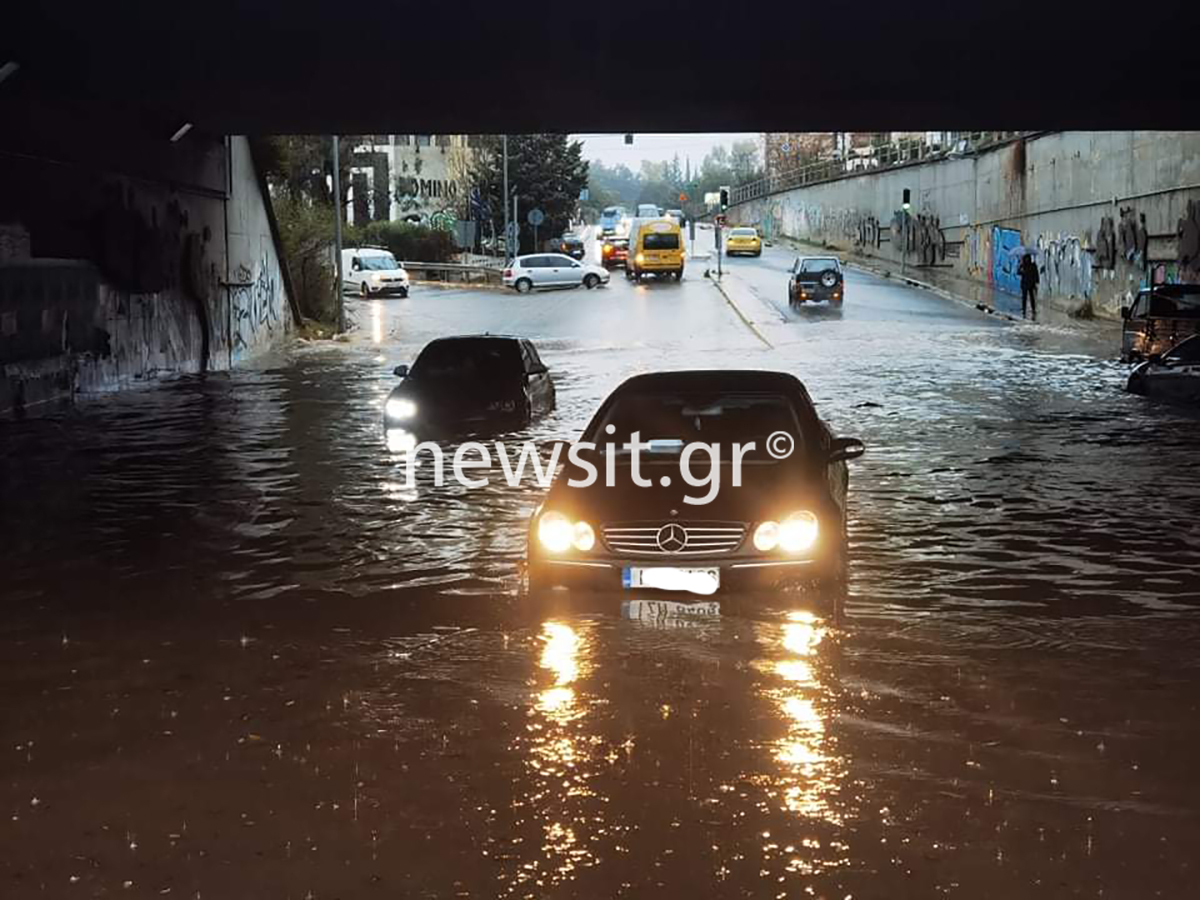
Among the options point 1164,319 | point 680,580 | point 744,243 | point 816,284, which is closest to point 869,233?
point 744,243

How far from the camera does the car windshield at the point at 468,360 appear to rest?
19.8 metres

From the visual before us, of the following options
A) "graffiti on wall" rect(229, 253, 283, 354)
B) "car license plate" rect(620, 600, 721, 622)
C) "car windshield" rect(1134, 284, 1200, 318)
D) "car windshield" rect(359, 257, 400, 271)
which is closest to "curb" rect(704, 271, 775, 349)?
"car windshield" rect(1134, 284, 1200, 318)

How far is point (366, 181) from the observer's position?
3883 inches

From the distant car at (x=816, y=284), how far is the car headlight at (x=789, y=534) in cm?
4352

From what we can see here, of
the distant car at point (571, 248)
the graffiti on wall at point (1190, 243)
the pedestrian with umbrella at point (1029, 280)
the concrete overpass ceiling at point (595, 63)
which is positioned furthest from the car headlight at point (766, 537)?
the distant car at point (571, 248)

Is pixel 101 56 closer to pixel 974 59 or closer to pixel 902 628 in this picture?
pixel 974 59

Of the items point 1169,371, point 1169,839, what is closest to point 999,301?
point 1169,371

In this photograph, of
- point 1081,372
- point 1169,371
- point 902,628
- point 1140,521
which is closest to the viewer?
point 902,628

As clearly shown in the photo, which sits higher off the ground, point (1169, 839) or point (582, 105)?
point (582, 105)

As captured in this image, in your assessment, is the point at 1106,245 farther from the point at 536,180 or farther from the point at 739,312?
the point at 536,180

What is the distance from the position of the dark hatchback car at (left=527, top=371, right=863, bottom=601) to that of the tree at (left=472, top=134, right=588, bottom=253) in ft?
252

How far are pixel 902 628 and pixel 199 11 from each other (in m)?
11.9

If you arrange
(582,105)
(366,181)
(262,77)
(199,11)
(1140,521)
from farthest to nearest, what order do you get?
(366,181), (582,105), (262,77), (199,11), (1140,521)

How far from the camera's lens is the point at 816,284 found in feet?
169
